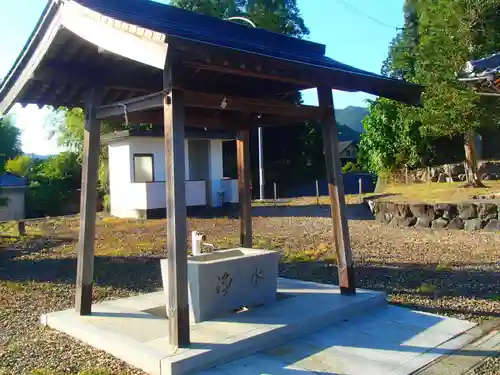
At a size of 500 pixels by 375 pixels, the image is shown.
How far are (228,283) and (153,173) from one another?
1223cm

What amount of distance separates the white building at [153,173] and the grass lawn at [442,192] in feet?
21.0

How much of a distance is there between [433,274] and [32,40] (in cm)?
567

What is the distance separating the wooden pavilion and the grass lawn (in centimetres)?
726

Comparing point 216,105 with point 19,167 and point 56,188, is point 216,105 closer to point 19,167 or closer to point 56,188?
point 56,188

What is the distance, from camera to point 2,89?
5129 millimetres

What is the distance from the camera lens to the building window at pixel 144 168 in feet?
54.1

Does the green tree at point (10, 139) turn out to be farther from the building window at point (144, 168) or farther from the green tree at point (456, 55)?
the green tree at point (456, 55)

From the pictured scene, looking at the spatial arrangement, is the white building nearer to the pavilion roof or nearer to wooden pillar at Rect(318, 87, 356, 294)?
the pavilion roof

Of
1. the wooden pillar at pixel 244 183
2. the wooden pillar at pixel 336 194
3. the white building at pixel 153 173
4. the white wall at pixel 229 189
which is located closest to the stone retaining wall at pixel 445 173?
the white wall at pixel 229 189

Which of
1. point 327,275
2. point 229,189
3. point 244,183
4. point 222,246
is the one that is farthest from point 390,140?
point 244,183

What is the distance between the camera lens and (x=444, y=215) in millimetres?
11125

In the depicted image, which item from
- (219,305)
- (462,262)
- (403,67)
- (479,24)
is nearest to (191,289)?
(219,305)

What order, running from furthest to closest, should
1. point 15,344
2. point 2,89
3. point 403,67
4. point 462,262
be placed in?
point 403,67, point 462,262, point 2,89, point 15,344

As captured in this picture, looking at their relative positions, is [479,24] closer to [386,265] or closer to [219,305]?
[386,265]
